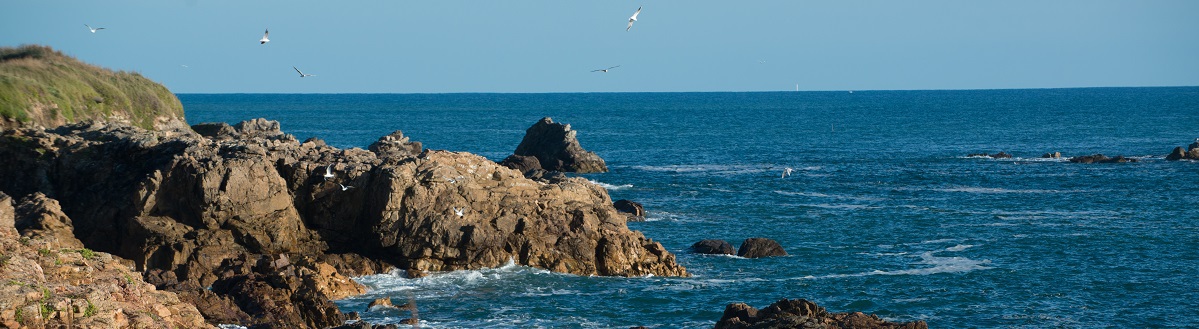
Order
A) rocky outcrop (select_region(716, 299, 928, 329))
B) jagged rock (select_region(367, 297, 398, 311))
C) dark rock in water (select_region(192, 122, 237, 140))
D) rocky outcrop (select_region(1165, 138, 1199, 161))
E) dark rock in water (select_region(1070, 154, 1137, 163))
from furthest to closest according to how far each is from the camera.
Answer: rocky outcrop (select_region(1165, 138, 1199, 161))
dark rock in water (select_region(1070, 154, 1137, 163))
dark rock in water (select_region(192, 122, 237, 140))
jagged rock (select_region(367, 297, 398, 311))
rocky outcrop (select_region(716, 299, 928, 329))

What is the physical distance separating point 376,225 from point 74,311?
1744 cm

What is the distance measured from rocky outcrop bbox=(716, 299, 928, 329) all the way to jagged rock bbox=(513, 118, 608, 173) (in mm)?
54236

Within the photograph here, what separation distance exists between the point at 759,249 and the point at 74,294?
27397 millimetres

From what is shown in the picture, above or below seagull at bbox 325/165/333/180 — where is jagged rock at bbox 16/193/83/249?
below

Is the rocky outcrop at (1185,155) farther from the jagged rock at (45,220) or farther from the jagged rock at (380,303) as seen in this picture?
the jagged rock at (45,220)

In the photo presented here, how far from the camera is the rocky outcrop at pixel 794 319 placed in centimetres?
2559

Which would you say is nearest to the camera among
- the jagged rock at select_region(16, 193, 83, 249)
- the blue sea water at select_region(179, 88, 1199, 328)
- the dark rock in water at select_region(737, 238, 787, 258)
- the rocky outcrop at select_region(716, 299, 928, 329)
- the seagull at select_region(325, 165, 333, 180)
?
the rocky outcrop at select_region(716, 299, 928, 329)

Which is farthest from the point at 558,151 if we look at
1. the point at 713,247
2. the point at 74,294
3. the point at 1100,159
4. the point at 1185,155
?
the point at 74,294

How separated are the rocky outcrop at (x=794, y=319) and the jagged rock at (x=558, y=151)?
54236mm

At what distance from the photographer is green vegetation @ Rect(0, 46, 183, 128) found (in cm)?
5356

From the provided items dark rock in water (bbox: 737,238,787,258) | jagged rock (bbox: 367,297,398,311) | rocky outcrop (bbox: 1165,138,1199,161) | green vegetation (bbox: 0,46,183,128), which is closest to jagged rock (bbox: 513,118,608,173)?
green vegetation (bbox: 0,46,183,128)

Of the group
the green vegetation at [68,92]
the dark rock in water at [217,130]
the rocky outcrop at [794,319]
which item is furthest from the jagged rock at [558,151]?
the rocky outcrop at [794,319]

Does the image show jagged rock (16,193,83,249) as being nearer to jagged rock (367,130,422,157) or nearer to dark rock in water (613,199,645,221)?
jagged rock (367,130,422,157)

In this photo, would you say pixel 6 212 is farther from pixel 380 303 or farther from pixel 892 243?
pixel 892 243
